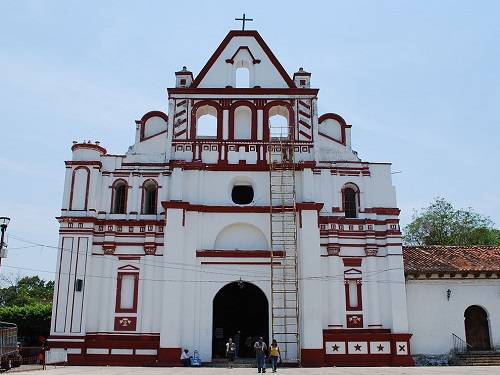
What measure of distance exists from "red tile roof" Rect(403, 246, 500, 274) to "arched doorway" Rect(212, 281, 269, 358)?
7822mm

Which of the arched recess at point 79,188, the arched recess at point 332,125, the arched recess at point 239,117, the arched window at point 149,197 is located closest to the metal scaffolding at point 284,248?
the arched recess at point 239,117

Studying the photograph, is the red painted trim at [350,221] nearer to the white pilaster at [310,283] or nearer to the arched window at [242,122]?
the white pilaster at [310,283]

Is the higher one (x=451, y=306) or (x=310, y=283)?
(x=310, y=283)

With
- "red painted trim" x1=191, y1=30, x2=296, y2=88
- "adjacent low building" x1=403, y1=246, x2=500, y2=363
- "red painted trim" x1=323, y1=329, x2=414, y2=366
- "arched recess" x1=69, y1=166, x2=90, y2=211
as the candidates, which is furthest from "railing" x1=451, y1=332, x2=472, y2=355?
"arched recess" x1=69, y1=166, x2=90, y2=211

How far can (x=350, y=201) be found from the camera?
28734 millimetres

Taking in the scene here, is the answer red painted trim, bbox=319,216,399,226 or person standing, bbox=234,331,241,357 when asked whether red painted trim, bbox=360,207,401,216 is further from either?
person standing, bbox=234,331,241,357

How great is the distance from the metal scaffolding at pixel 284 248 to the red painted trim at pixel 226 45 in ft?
11.1

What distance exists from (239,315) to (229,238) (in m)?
4.75

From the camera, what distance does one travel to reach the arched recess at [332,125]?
2977 centimetres

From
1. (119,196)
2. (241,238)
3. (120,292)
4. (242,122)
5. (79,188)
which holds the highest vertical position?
(242,122)

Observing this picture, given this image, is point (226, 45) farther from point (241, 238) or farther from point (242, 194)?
point (241, 238)

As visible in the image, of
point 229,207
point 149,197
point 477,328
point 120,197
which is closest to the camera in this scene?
point 229,207

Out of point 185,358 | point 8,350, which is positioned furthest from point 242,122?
point 8,350

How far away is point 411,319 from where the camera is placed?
90.2 ft
